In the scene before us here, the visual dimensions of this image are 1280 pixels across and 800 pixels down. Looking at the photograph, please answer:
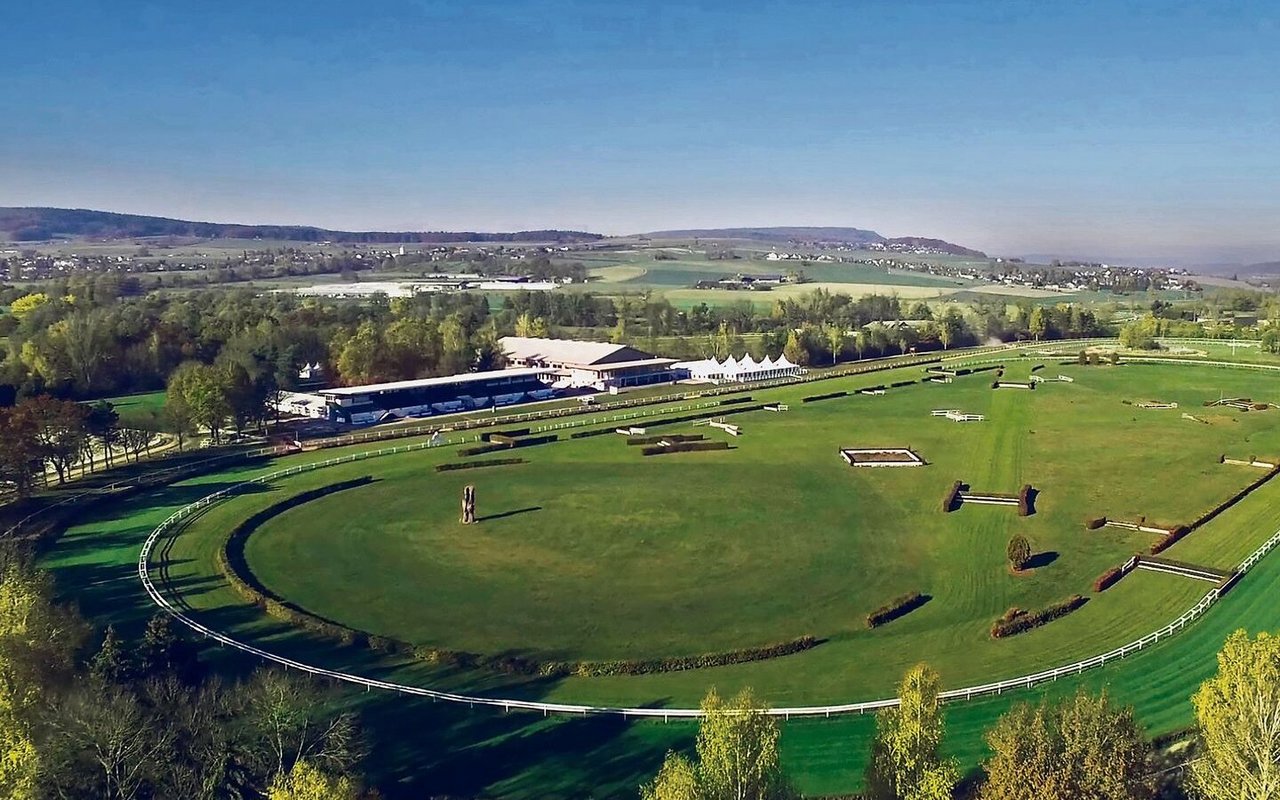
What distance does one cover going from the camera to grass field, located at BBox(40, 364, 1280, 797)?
24.8 meters

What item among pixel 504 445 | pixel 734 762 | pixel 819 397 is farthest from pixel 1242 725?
pixel 819 397

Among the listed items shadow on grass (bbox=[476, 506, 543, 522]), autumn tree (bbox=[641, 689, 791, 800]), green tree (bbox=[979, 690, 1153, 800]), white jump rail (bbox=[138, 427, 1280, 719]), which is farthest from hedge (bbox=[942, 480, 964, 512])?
autumn tree (bbox=[641, 689, 791, 800])

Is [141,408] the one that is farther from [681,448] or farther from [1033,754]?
[1033,754]

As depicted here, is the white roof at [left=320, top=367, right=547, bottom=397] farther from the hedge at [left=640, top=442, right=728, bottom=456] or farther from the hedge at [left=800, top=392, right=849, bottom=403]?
the hedge at [left=640, top=442, right=728, bottom=456]

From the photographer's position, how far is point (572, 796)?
21.6 m

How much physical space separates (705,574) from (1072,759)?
20.2 m

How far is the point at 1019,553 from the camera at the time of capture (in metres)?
36.7

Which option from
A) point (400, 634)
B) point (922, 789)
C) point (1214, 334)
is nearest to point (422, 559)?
point (400, 634)

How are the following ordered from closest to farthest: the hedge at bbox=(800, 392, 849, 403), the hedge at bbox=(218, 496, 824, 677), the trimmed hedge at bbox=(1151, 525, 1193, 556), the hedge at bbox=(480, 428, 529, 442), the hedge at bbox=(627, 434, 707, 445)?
1. the hedge at bbox=(218, 496, 824, 677)
2. the trimmed hedge at bbox=(1151, 525, 1193, 556)
3. the hedge at bbox=(627, 434, 707, 445)
4. the hedge at bbox=(480, 428, 529, 442)
5. the hedge at bbox=(800, 392, 849, 403)

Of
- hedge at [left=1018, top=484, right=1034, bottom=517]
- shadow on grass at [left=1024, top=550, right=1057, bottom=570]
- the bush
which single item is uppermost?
hedge at [left=1018, top=484, right=1034, bottom=517]

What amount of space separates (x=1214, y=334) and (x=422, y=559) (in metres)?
120

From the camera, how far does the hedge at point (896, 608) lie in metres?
31.6

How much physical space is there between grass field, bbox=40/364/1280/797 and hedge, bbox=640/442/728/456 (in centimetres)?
123

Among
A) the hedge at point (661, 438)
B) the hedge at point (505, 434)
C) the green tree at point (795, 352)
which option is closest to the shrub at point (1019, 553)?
the hedge at point (661, 438)
